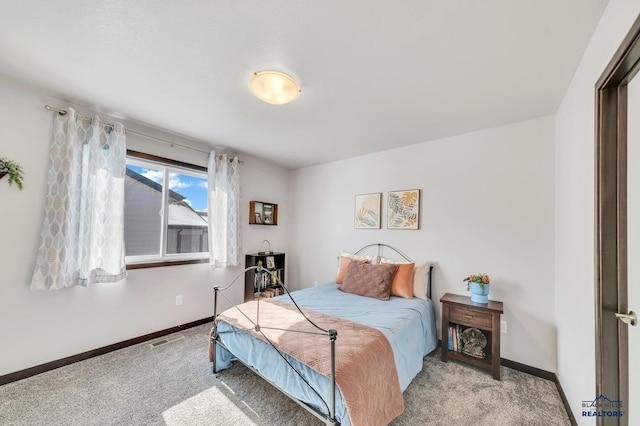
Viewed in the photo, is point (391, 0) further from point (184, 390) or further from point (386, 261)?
point (184, 390)

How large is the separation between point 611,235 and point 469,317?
1481 mm

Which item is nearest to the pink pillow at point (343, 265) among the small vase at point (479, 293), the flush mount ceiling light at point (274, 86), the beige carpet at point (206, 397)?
the small vase at point (479, 293)

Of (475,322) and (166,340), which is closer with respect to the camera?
(475,322)

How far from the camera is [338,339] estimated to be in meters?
1.81

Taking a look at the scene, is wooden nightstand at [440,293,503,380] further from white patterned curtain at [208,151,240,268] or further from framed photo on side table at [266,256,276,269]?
white patterned curtain at [208,151,240,268]

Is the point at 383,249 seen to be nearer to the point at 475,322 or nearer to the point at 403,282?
the point at 403,282

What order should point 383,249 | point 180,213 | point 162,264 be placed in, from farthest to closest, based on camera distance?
1. point 383,249
2. point 180,213
3. point 162,264

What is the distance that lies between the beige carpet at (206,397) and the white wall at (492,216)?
59 cm

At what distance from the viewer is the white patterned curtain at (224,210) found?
11.5 ft

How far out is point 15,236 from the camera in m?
2.18

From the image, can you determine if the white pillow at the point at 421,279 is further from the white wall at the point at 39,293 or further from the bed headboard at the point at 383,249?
the white wall at the point at 39,293

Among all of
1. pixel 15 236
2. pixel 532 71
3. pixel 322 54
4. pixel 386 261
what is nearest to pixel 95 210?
pixel 15 236

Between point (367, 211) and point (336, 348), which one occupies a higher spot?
point (367, 211)

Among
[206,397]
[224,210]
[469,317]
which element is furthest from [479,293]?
[224,210]
